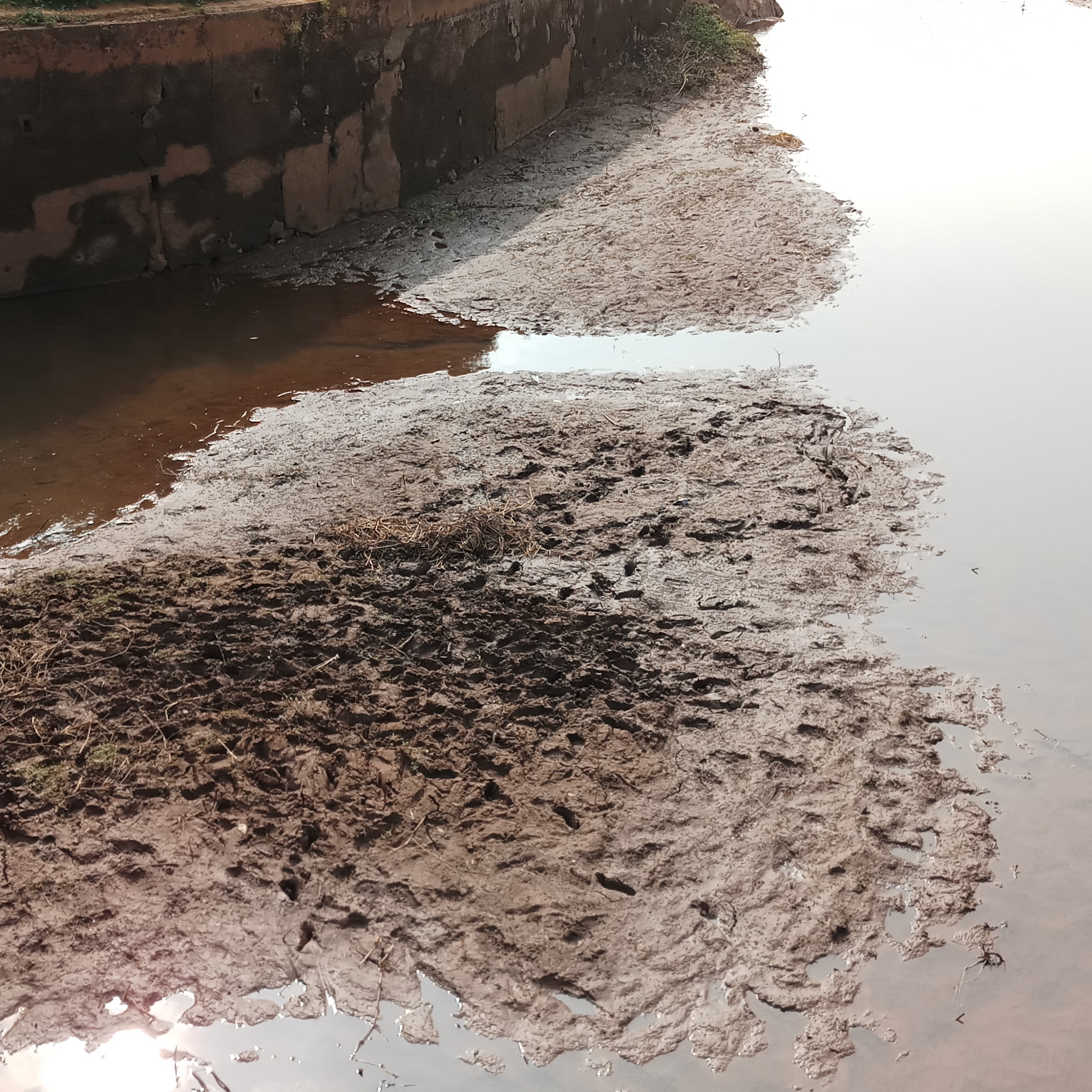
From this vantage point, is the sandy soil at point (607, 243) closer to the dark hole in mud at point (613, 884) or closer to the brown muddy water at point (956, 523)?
the brown muddy water at point (956, 523)

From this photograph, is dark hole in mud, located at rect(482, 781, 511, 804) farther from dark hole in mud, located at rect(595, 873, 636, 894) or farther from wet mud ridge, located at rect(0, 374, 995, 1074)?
dark hole in mud, located at rect(595, 873, 636, 894)

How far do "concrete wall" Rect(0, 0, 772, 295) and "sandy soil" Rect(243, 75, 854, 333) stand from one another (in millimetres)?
371

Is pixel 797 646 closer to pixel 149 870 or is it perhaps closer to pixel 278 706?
pixel 278 706

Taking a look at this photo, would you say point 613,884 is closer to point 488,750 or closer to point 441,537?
point 488,750

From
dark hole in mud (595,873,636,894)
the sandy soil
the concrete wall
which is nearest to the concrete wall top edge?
the concrete wall

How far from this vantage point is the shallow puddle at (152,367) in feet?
18.6

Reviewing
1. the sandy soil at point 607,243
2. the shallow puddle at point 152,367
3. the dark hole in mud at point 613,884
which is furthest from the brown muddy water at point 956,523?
the dark hole in mud at point 613,884

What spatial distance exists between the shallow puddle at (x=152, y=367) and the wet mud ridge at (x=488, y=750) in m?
0.43

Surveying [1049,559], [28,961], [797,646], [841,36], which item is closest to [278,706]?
[28,961]

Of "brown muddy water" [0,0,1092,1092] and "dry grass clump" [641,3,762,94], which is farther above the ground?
"dry grass clump" [641,3,762,94]

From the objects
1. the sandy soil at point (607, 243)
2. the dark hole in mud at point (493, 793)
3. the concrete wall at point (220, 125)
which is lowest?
the dark hole in mud at point (493, 793)

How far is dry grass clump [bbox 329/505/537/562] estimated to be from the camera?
5020 mm

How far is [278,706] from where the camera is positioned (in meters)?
4.18

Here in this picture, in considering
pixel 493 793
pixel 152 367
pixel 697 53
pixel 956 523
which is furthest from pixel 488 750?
pixel 697 53
